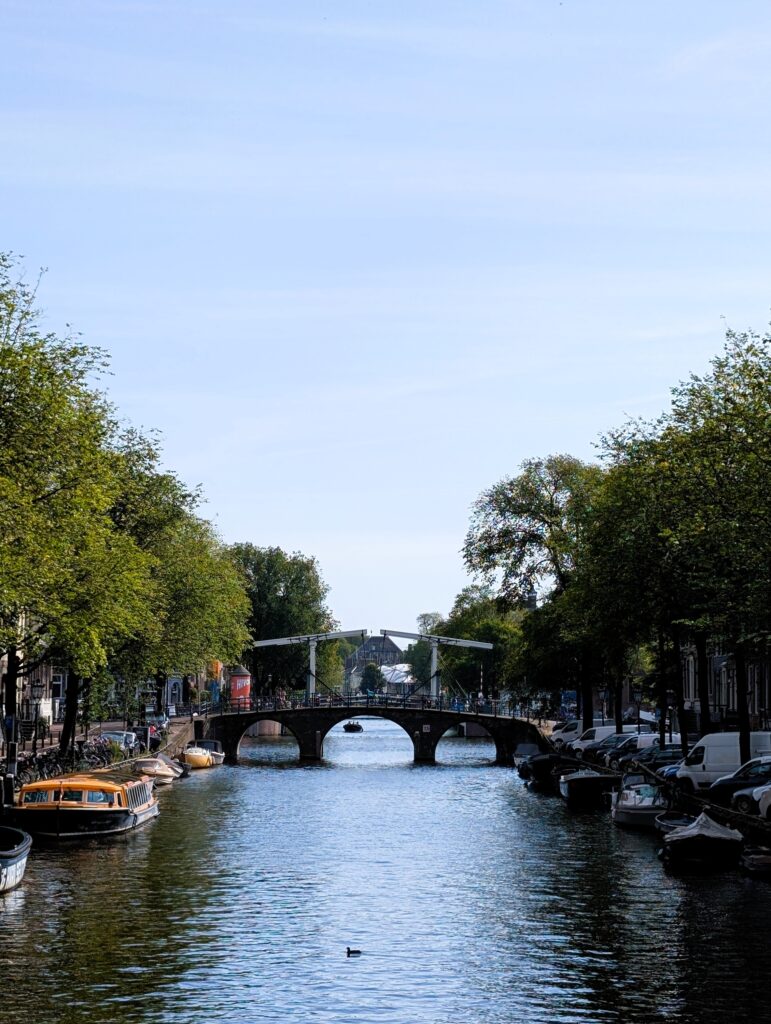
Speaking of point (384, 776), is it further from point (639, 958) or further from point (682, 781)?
point (639, 958)

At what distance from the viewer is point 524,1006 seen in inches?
1133

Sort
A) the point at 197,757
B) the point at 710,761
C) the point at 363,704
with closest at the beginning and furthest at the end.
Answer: the point at 710,761
the point at 197,757
the point at 363,704

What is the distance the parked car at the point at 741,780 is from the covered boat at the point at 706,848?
9.38 meters

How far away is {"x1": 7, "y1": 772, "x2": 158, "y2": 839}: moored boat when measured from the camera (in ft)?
174

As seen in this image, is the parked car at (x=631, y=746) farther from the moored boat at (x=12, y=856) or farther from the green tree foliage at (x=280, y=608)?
the green tree foliage at (x=280, y=608)

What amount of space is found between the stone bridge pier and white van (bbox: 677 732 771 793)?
51140 millimetres

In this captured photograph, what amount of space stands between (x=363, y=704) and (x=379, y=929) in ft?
269

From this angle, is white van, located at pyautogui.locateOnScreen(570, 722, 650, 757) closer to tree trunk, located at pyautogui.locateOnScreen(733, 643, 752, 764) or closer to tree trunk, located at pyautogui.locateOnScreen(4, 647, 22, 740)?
tree trunk, located at pyautogui.locateOnScreen(733, 643, 752, 764)

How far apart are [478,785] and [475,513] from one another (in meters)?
20.0

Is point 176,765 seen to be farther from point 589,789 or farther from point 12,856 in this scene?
point 12,856

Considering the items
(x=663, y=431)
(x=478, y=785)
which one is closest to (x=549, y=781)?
(x=478, y=785)

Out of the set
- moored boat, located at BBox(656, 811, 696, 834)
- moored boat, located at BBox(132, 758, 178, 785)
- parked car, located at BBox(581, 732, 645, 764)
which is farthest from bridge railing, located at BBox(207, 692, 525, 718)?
moored boat, located at BBox(656, 811, 696, 834)

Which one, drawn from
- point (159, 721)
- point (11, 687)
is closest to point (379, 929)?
point (11, 687)

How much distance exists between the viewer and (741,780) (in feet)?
179
